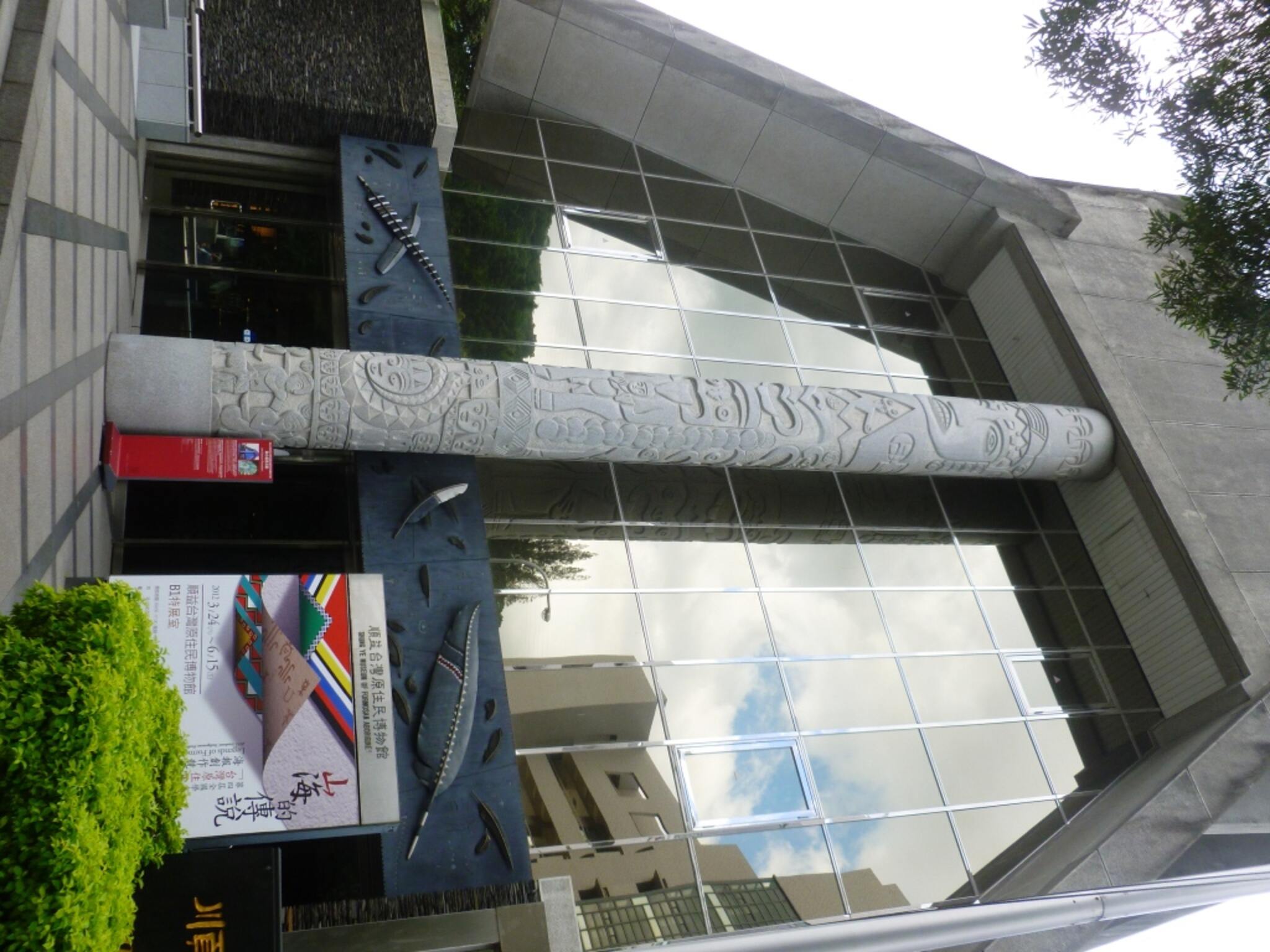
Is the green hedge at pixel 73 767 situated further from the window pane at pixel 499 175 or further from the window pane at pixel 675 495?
the window pane at pixel 499 175

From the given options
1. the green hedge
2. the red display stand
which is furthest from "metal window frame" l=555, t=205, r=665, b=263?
the green hedge

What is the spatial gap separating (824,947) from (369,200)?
34.9 ft

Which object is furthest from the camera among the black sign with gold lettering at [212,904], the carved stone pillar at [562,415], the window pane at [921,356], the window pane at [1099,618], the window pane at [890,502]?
the window pane at [921,356]

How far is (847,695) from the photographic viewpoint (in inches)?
481

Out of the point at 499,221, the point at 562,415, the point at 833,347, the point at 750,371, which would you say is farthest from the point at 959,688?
the point at 499,221

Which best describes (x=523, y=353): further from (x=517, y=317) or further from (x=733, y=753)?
(x=733, y=753)

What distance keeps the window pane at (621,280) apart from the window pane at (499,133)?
7.86 ft

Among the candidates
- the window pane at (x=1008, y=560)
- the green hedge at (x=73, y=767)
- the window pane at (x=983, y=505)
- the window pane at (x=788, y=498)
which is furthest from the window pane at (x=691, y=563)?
the green hedge at (x=73, y=767)

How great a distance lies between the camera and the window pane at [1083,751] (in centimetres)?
1265

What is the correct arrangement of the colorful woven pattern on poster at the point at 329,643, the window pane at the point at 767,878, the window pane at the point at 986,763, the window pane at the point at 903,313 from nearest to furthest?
the colorful woven pattern on poster at the point at 329,643 < the window pane at the point at 767,878 < the window pane at the point at 986,763 < the window pane at the point at 903,313

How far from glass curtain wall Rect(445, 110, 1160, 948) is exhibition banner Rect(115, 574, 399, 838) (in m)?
2.33

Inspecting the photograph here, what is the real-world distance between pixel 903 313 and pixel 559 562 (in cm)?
824

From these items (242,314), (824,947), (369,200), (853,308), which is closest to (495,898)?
(824,947)

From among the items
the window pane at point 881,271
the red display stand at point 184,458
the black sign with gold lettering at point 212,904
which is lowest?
the black sign with gold lettering at point 212,904
